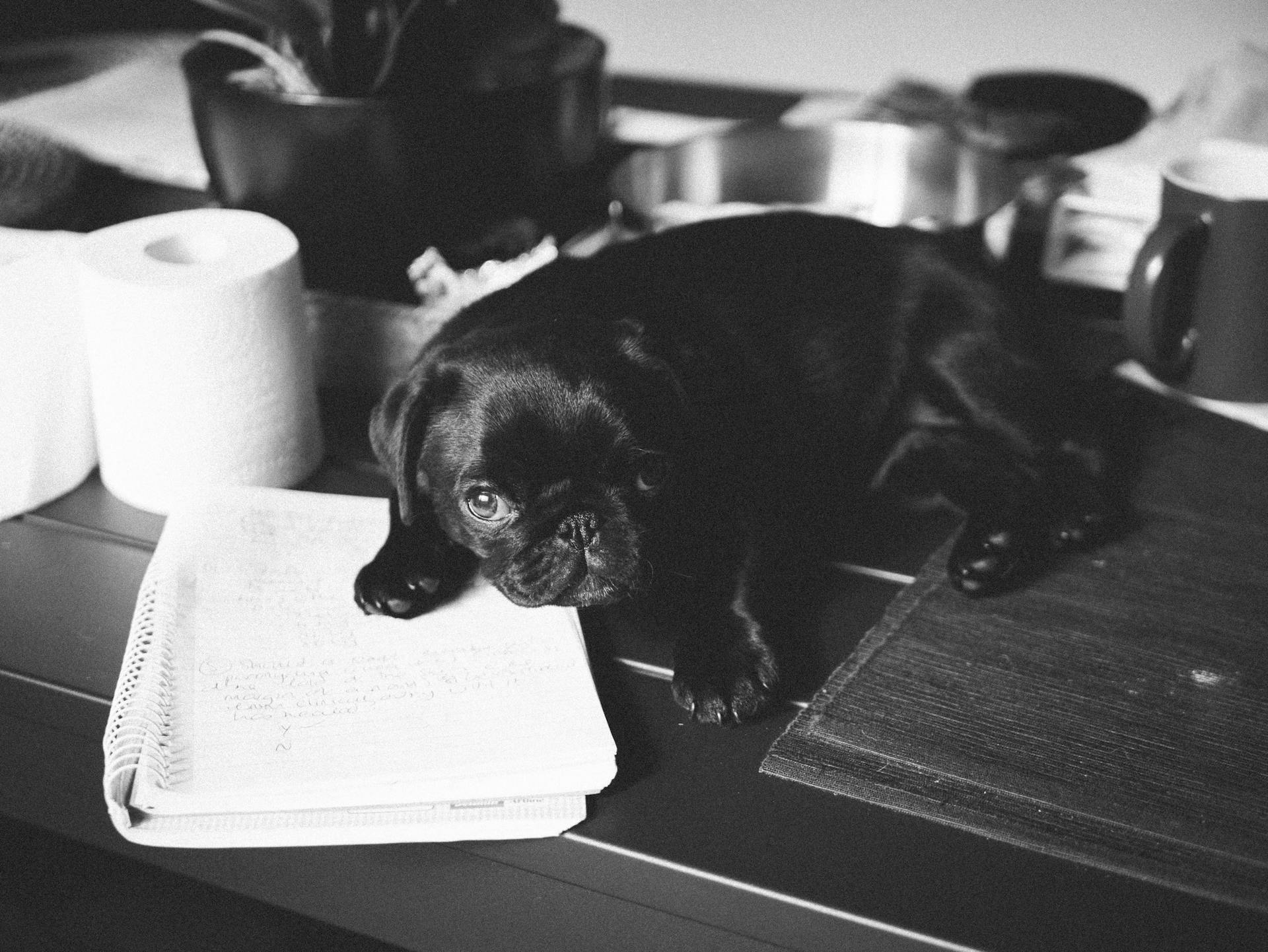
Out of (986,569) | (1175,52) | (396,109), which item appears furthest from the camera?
(1175,52)

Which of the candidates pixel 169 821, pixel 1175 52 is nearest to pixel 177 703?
pixel 169 821

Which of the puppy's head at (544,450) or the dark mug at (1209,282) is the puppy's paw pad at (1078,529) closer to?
the dark mug at (1209,282)

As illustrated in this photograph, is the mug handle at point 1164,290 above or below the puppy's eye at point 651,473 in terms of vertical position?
above

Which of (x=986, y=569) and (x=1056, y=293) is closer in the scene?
(x=986, y=569)

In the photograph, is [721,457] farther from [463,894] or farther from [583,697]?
[463,894]

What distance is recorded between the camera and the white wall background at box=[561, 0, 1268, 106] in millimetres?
2482

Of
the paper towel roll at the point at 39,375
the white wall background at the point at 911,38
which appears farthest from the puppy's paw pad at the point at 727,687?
the white wall background at the point at 911,38

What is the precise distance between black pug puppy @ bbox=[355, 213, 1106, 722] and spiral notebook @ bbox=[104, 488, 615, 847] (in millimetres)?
45

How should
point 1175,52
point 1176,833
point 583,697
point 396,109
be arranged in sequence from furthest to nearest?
point 1175,52 → point 396,109 → point 583,697 → point 1176,833

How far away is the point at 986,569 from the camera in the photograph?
38.7 inches

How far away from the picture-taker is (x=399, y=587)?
942 mm

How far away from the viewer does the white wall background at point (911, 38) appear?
248 centimetres

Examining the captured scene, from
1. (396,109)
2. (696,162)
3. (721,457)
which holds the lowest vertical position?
(721,457)

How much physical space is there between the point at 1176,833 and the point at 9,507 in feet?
3.11
